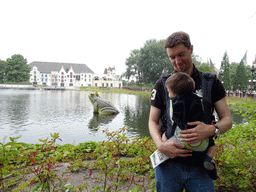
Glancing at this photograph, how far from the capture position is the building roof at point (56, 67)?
9275 centimetres

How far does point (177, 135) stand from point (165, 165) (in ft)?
1.03

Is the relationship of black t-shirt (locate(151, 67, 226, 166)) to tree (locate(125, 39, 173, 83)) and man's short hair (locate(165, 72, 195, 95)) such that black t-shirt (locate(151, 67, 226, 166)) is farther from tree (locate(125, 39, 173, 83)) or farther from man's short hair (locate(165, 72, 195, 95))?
tree (locate(125, 39, 173, 83))

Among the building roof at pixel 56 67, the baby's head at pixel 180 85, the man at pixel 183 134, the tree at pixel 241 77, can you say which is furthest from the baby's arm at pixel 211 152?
the building roof at pixel 56 67

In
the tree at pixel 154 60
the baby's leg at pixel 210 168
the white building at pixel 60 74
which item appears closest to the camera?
the baby's leg at pixel 210 168

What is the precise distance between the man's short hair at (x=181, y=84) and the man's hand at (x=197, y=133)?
28 centimetres

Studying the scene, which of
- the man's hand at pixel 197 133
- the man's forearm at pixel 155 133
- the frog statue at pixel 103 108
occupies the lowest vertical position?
the frog statue at pixel 103 108

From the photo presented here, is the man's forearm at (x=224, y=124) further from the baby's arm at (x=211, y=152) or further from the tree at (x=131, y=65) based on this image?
the tree at (x=131, y=65)

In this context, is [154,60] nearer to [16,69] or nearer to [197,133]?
[197,133]

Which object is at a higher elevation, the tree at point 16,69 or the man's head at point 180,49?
the tree at point 16,69

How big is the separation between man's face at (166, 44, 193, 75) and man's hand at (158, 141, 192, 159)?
739mm

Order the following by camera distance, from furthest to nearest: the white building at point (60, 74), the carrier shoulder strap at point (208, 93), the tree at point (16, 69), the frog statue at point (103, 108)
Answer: the white building at point (60, 74) → the tree at point (16, 69) → the frog statue at point (103, 108) → the carrier shoulder strap at point (208, 93)

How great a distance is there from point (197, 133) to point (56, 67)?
103088 millimetres

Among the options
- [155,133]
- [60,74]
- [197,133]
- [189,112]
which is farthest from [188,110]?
[60,74]

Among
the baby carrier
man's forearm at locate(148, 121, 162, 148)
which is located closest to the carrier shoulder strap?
the baby carrier
